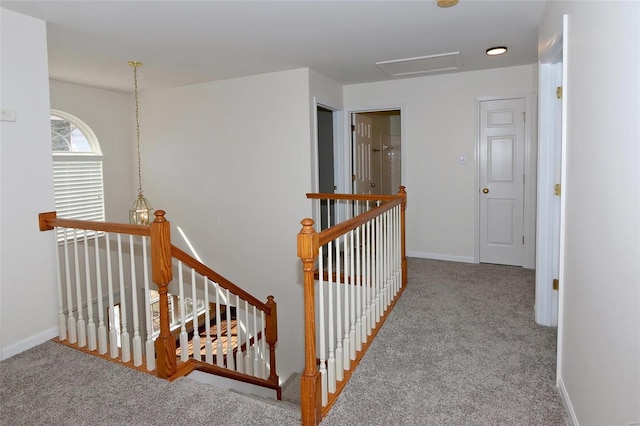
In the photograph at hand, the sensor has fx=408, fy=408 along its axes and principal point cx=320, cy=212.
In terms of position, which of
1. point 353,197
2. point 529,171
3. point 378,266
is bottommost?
point 378,266

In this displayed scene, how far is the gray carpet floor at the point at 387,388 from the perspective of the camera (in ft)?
6.89

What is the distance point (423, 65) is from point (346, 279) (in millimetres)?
2935

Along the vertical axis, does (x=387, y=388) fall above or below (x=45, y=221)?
below

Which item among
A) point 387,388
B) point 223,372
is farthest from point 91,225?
point 387,388

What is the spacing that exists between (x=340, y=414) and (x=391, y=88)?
4178mm

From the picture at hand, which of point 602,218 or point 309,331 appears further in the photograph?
point 309,331

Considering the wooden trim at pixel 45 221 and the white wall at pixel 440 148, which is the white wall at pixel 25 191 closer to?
the wooden trim at pixel 45 221

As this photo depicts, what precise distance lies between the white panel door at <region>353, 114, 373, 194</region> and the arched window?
3434mm

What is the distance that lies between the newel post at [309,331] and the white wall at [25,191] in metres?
2.21

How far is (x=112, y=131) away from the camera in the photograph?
18.3 feet

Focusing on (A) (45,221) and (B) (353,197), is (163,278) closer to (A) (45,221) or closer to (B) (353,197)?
(A) (45,221)

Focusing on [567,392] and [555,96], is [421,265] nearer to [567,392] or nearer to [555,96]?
[555,96]

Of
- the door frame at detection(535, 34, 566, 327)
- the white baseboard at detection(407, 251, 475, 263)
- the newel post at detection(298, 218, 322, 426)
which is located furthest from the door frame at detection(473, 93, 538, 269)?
the newel post at detection(298, 218, 322, 426)

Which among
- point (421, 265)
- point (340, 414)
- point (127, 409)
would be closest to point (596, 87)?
point (340, 414)
